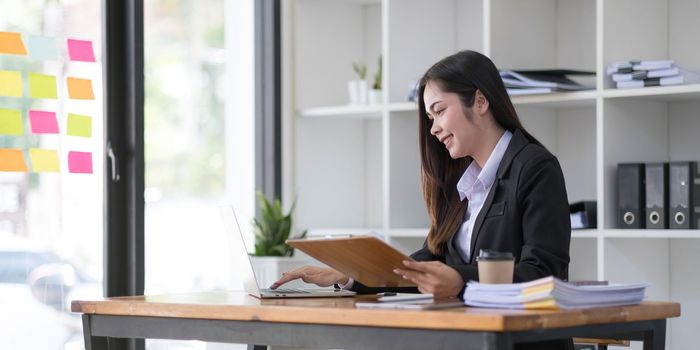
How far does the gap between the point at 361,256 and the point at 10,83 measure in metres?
1.79

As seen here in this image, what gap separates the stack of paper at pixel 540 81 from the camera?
3680 millimetres

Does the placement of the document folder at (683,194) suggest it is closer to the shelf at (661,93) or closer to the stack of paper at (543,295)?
the shelf at (661,93)

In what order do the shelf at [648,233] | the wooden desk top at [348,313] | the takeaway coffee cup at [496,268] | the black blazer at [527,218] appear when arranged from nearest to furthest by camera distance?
the wooden desk top at [348,313] < the takeaway coffee cup at [496,268] < the black blazer at [527,218] < the shelf at [648,233]

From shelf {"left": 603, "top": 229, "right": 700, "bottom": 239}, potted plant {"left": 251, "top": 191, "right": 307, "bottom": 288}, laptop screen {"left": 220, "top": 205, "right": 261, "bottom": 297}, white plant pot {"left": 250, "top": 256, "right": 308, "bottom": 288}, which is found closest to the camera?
laptop screen {"left": 220, "top": 205, "right": 261, "bottom": 297}

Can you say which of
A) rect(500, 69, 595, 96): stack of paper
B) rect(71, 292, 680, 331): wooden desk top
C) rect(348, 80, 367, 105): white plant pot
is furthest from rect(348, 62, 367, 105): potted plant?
rect(71, 292, 680, 331): wooden desk top

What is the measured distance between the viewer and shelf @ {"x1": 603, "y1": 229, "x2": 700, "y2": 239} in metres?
3.38

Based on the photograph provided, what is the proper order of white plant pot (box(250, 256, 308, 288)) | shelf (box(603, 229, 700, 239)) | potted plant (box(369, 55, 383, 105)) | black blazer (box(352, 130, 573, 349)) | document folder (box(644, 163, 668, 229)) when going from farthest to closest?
potted plant (box(369, 55, 383, 105)) < white plant pot (box(250, 256, 308, 288)) < document folder (box(644, 163, 668, 229)) < shelf (box(603, 229, 700, 239)) < black blazer (box(352, 130, 573, 349))

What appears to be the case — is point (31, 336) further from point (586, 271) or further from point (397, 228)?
point (586, 271)

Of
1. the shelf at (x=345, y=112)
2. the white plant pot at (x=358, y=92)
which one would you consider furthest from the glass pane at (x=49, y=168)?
the white plant pot at (x=358, y=92)

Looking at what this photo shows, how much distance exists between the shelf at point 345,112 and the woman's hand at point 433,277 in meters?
2.08

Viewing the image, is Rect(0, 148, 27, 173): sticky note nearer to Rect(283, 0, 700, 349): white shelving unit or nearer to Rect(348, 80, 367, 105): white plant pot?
Rect(283, 0, 700, 349): white shelving unit

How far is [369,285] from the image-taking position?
2.40m

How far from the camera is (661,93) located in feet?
11.4

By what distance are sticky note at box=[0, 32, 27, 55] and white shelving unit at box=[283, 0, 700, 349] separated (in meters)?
1.32
